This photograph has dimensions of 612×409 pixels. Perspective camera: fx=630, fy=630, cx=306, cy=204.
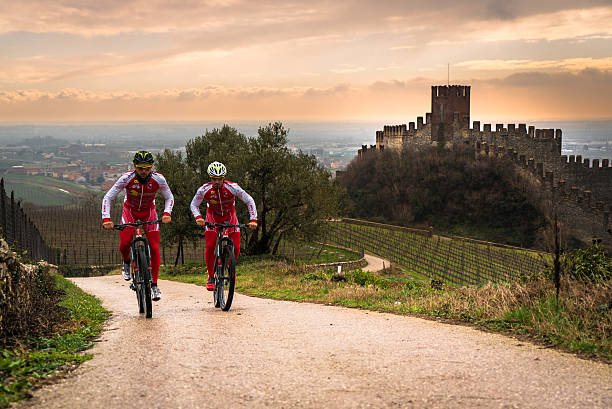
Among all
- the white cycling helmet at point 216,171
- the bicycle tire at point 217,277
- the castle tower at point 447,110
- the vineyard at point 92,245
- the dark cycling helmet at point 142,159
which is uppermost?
the castle tower at point 447,110

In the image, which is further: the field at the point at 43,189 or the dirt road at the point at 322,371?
the field at the point at 43,189

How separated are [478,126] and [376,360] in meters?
68.3

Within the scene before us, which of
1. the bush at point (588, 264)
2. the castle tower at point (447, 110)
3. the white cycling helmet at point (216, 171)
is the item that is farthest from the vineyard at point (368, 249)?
the bush at point (588, 264)

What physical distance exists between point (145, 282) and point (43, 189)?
82.8m

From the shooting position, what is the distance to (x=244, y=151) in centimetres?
3177

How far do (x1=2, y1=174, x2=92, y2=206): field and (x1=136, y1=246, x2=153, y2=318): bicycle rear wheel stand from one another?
217ft

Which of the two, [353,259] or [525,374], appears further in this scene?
[353,259]

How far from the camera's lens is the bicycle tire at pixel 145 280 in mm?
8062

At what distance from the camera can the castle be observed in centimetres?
5884

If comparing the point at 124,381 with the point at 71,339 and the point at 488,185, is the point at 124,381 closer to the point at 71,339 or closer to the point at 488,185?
the point at 71,339

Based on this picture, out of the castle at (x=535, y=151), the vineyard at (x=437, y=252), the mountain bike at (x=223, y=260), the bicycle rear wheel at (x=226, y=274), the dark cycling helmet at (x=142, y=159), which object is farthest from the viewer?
the castle at (x=535, y=151)

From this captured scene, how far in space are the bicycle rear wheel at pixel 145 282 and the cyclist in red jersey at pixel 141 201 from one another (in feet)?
0.53

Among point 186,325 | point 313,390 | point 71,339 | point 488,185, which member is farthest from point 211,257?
point 488,185

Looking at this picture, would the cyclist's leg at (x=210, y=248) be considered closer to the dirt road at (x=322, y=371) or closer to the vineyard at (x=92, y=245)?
the dirt road at (x=322, y=371)
